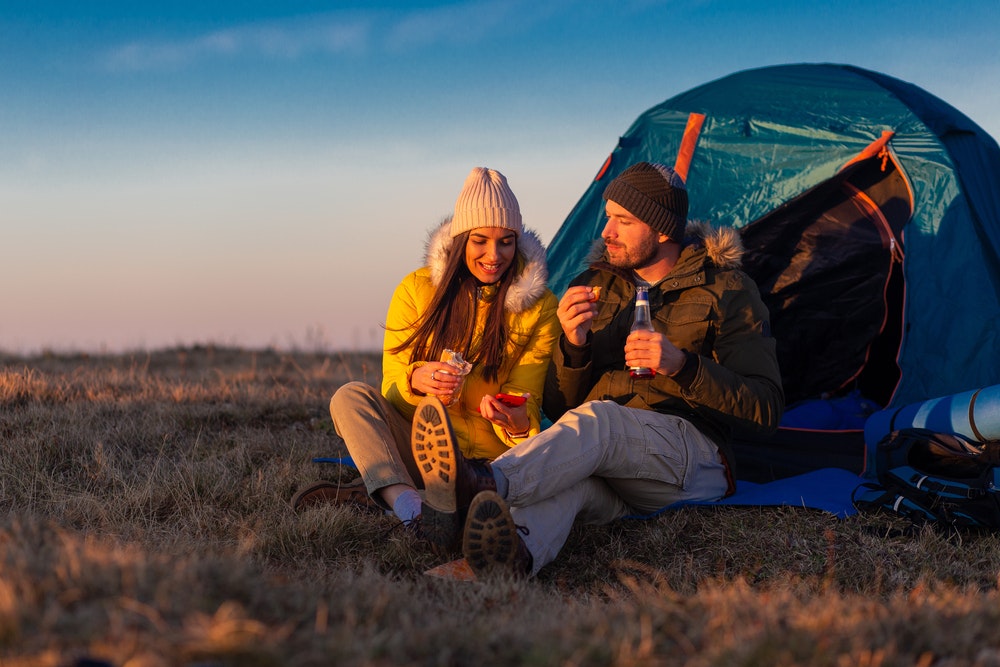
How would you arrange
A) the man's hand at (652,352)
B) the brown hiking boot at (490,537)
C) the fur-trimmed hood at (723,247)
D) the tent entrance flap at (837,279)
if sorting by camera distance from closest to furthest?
the brown hiking boot at (490,537) < the man's hand at (652,352) < the fur-trimmed hood at (723,247) < the tent entrance flap at (837,279)

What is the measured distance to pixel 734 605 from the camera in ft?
7.52

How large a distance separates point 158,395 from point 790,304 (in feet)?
14.6

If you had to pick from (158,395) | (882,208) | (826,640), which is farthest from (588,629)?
(158,395)

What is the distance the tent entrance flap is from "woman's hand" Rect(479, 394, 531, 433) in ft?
8.00

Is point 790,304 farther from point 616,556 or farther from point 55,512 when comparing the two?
point 55,512

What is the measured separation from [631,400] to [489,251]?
983mm

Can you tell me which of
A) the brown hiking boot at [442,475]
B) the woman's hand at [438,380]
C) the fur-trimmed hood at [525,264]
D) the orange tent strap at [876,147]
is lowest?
the brown hiking boot at [442,475]

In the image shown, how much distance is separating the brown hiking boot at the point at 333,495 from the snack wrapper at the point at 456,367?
2.01ft

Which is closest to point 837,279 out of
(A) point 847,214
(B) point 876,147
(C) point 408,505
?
(A) point 847,214

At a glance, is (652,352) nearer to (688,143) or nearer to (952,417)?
(952,417)

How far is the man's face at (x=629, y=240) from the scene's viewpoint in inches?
173

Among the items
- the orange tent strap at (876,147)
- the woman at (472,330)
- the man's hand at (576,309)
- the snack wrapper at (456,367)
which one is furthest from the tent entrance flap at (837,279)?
the snack wrapper at (456,367)

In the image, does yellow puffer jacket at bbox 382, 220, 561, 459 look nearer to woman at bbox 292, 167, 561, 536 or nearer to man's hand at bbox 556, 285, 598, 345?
woman at bbox 292, 167, 561, 536

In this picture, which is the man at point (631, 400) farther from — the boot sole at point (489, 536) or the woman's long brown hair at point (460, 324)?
the woman's long brown hair at point (460, 324)
